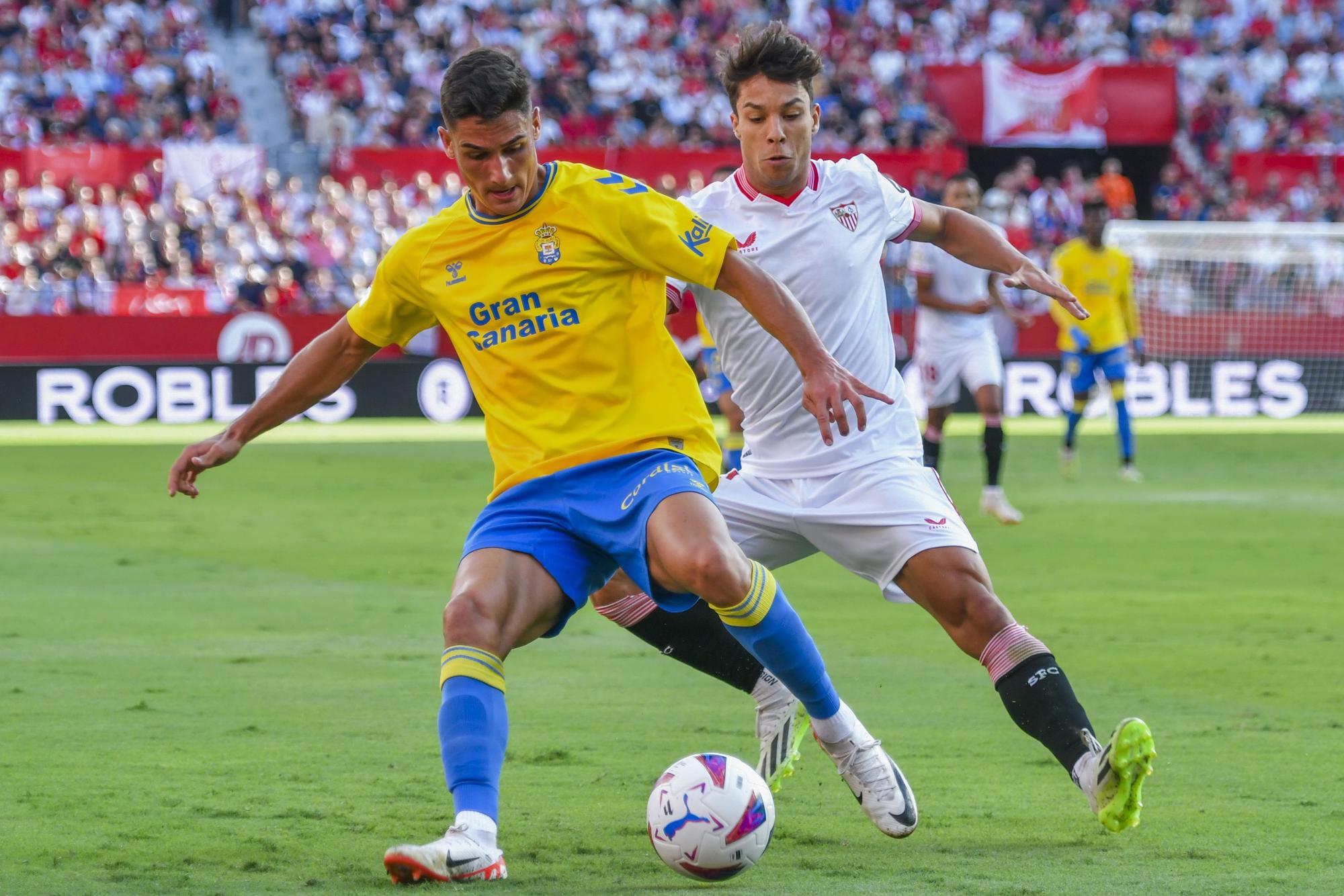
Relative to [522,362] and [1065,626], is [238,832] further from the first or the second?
[1065,626]

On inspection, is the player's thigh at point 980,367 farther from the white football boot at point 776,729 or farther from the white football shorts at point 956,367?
the white football boot at point 776,729

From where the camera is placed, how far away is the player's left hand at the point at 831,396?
422 cm

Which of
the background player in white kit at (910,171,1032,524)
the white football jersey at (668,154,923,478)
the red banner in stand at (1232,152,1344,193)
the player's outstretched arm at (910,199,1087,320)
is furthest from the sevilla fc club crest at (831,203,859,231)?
the red banner in stand at (1232,152,1344,193)

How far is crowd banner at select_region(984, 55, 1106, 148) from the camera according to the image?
30297mm

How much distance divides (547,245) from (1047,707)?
1722mm

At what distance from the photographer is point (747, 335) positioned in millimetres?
5195

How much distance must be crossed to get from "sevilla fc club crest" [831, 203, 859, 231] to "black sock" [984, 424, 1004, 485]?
7.39m

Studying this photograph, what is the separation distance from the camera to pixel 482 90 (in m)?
4.26

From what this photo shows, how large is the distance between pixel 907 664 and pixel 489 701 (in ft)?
11.5

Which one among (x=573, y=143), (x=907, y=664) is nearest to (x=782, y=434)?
(x=907, y=664)

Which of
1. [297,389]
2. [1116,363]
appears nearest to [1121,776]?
[297,389]

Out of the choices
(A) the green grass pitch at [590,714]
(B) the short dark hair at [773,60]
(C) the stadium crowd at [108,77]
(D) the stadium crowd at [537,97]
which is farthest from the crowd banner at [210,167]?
(B) the short dark hair at [773,60]

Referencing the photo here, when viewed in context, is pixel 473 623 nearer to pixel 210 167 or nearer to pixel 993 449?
pixel 993 449

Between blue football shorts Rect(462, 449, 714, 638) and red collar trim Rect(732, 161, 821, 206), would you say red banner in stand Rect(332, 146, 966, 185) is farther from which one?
blue football shorts Rect(462, 449, 714, 638)
